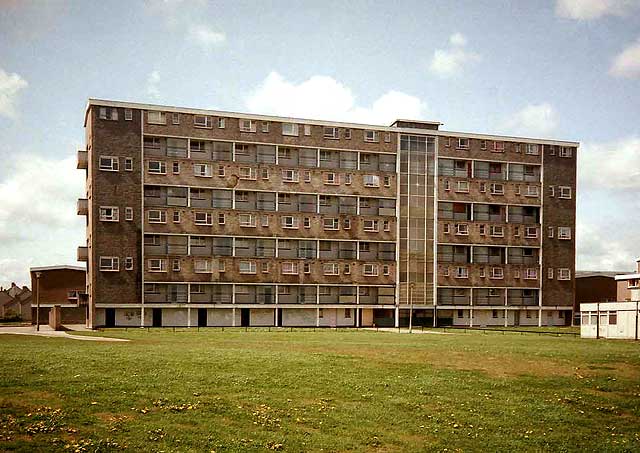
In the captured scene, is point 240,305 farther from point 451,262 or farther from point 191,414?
point 191,414

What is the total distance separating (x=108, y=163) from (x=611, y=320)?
60.2 meters

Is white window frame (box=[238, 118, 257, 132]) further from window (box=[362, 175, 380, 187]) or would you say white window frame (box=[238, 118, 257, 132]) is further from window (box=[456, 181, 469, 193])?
window (box=[456, 181, 469, 193])

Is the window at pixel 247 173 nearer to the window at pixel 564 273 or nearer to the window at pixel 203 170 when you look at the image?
the window at pixel 203 170

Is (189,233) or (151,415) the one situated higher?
(189,233)

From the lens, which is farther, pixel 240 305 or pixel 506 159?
pixel 506 159

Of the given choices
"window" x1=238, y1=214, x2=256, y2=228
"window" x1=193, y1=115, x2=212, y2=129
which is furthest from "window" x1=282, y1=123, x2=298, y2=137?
"window" x1=238, y1=214, x2=256, y2=228

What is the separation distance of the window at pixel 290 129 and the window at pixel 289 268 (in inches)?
685

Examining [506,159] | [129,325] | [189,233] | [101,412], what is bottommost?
[129,325]

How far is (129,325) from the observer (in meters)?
90.8

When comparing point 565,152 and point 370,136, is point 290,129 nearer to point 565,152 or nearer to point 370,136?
point 370,136

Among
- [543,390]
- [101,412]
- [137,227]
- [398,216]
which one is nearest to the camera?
[101,412]

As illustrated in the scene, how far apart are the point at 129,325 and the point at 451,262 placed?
45710 millimetres

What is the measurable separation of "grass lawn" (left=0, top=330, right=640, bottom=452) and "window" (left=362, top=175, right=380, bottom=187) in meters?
62.5

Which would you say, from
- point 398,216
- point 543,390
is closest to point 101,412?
point 543,390
